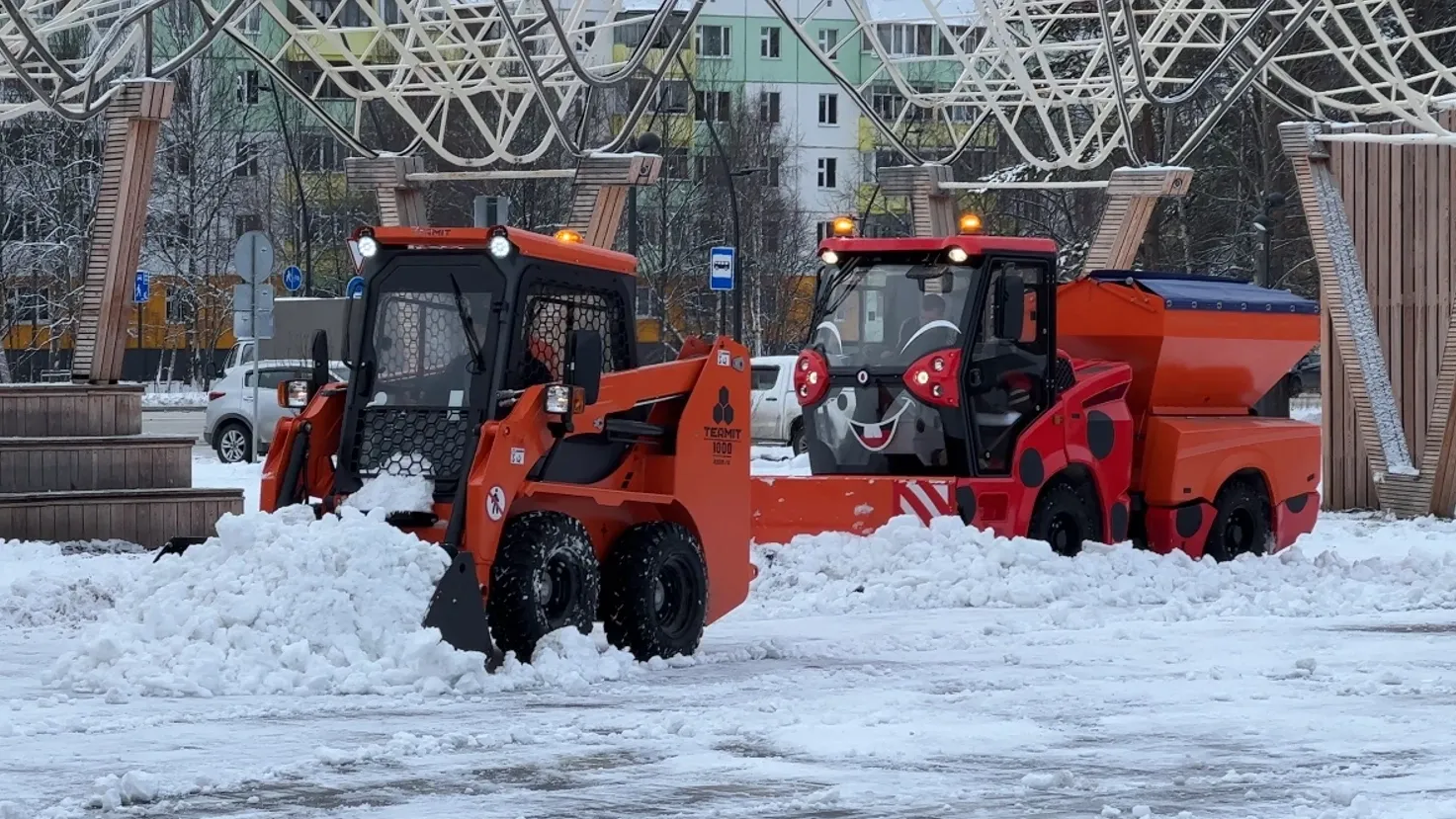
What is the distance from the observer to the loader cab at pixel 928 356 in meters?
14.9

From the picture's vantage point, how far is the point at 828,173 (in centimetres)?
7600

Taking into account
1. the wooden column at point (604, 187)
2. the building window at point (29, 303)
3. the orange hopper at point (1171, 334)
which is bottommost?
the orange hopper at point (1171, 334)

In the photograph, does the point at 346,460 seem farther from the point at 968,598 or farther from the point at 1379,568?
the point at 1379,568

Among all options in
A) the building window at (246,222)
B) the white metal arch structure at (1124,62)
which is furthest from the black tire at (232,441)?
the building window at (246,222)

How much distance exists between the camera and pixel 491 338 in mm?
10609

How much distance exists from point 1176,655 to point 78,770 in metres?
5.54

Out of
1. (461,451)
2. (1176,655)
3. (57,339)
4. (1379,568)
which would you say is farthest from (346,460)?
(57,339)

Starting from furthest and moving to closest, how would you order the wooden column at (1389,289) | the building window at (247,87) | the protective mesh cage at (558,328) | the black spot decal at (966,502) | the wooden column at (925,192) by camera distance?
the building window at (247,87)
the wooden column at (925,192)
the wooden column at (1389,289)
the black spot decal at (966,502)
the protective mesh cage at (558,328)

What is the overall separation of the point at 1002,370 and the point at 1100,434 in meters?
0.90

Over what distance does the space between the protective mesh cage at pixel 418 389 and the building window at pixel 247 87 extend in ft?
145

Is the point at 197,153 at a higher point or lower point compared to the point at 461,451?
higher

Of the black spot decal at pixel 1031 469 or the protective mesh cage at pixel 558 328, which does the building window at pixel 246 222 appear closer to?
the black spot decal at pixel 1031 469

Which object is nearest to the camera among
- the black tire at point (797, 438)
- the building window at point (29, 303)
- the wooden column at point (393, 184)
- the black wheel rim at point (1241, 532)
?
the black wheel rim at point (1241, 532)

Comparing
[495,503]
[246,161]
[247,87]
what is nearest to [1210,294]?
[495,503]
